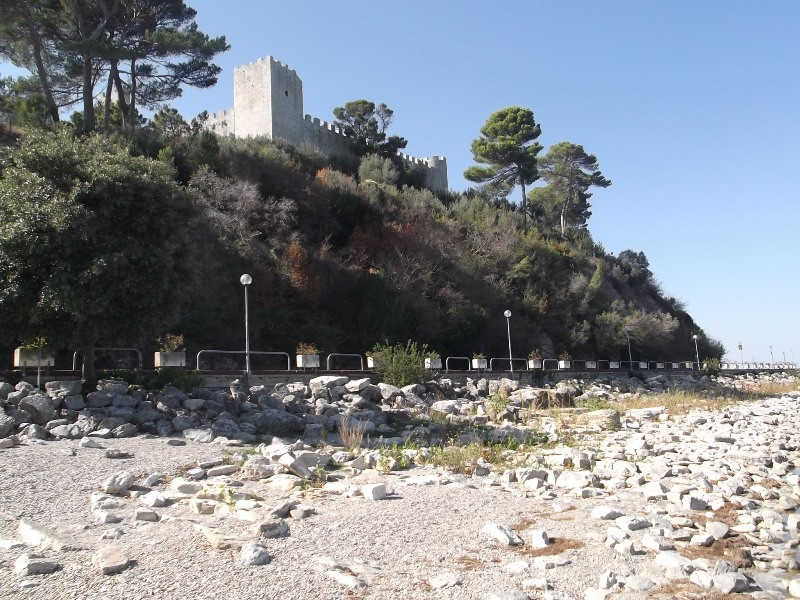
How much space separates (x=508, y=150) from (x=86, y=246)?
4721cm

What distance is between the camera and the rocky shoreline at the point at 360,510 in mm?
4613

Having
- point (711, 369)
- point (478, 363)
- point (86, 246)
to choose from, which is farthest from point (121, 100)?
point (711, 369)

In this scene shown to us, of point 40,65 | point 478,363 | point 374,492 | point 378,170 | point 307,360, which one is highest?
point 378,170

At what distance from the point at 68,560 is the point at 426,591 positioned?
265 centimetres

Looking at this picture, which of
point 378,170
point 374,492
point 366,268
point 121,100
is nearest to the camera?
point 374,492

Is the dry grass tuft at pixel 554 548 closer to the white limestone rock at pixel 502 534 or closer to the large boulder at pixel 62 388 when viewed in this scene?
the white limestone rock at pixel 502 534

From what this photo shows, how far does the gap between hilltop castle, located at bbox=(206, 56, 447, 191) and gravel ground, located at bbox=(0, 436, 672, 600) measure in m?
39.5

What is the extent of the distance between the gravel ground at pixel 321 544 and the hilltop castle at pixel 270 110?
39500 millimetres

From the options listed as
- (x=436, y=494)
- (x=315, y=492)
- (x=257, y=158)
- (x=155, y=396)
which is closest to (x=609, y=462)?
(x=436, y=494)

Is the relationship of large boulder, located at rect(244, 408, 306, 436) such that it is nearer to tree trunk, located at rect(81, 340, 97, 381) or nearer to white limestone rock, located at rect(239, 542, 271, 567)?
tree trunk, located at rect(81, 340, 97, 381)

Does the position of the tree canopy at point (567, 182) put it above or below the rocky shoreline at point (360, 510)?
above

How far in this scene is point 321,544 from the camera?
537cm

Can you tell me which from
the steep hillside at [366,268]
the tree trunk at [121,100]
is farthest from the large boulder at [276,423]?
the tree trunk at [121,100]

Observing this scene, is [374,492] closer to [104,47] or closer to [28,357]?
[28,357]
